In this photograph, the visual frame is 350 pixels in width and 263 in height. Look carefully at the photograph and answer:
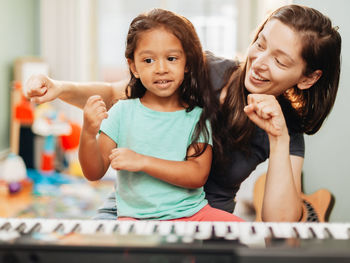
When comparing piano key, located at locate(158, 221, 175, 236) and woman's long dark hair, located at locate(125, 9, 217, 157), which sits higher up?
woman's long dark hair, located at locate(125, 9, 217, 157)

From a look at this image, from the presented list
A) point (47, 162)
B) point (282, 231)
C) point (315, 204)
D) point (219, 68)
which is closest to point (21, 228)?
point (282, 231)

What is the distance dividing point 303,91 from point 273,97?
0.33m

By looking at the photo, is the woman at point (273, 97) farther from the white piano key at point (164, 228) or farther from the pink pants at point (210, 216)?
the white piano key at point (164, 228)

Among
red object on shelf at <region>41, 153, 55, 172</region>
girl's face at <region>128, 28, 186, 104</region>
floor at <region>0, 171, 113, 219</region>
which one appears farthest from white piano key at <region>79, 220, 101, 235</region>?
red object on shelf at <region>41, 153, 55, 172</region>

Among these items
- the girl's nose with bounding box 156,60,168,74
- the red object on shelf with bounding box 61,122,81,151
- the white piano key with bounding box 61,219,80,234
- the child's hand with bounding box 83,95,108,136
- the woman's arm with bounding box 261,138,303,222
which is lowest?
the red object on shelf with bounding box 61,122,81,151

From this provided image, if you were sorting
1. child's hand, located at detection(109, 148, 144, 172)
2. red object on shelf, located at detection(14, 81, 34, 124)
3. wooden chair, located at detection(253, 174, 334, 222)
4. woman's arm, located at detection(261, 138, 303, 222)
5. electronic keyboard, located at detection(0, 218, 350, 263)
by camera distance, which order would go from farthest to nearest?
red object on shelf, located at detection(14, 81, 34, 124) → wooden chair, located at detection(253, 174, 334, 222) → woman's arm, located at detection(261, 138, 303, 222) → child's hand, located at detection(109, 148, 144, 172) → electronic keyboard, located at detection(0, 218, 350, 263)

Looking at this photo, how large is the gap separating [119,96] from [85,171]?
0.40m

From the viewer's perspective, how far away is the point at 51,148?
379cm

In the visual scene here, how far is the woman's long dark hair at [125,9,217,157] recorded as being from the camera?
0.95 m

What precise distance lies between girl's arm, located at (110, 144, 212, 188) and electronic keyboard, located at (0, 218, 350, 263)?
0.83 ft

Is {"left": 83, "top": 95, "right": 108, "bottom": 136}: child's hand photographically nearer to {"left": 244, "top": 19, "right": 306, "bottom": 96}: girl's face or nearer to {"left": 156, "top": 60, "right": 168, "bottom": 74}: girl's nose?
{"left": 156, "top": 60, "right": 168, "bottom": 74}: girl's nose

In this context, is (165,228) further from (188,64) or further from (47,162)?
(47,162)

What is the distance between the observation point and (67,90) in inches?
43.1

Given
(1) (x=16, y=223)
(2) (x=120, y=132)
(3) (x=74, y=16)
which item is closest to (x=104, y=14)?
(3) (x=74, y=16)
